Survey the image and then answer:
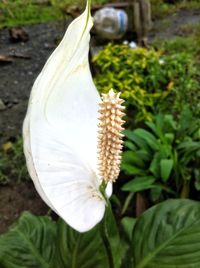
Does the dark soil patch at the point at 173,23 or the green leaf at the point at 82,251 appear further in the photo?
the dark soil patch at the point at 173,23

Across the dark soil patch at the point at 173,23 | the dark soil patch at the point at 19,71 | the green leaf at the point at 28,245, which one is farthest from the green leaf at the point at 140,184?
the dark soil patch at the point at 173,23

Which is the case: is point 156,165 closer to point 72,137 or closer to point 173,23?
point 72,137

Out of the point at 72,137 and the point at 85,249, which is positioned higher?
the point at 72,137

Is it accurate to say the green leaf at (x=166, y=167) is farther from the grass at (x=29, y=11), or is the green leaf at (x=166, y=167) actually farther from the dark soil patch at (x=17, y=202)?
the grass at (x=29, y=11)

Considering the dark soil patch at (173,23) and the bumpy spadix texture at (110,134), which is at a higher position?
the bumpy spadix texture at (110,134)

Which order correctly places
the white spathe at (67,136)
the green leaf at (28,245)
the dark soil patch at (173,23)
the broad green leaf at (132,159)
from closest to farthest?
the white spathe at (67,136) → the green leaf at (28,245) → the broad green leaf at (132,159) → the dark soil patch at (173,23)

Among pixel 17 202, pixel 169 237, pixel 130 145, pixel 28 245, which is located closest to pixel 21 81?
pixel 17 202

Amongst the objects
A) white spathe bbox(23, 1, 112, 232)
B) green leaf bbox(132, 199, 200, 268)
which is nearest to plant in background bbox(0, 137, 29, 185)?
green leaf bbox(132, 199, 200, 268)
